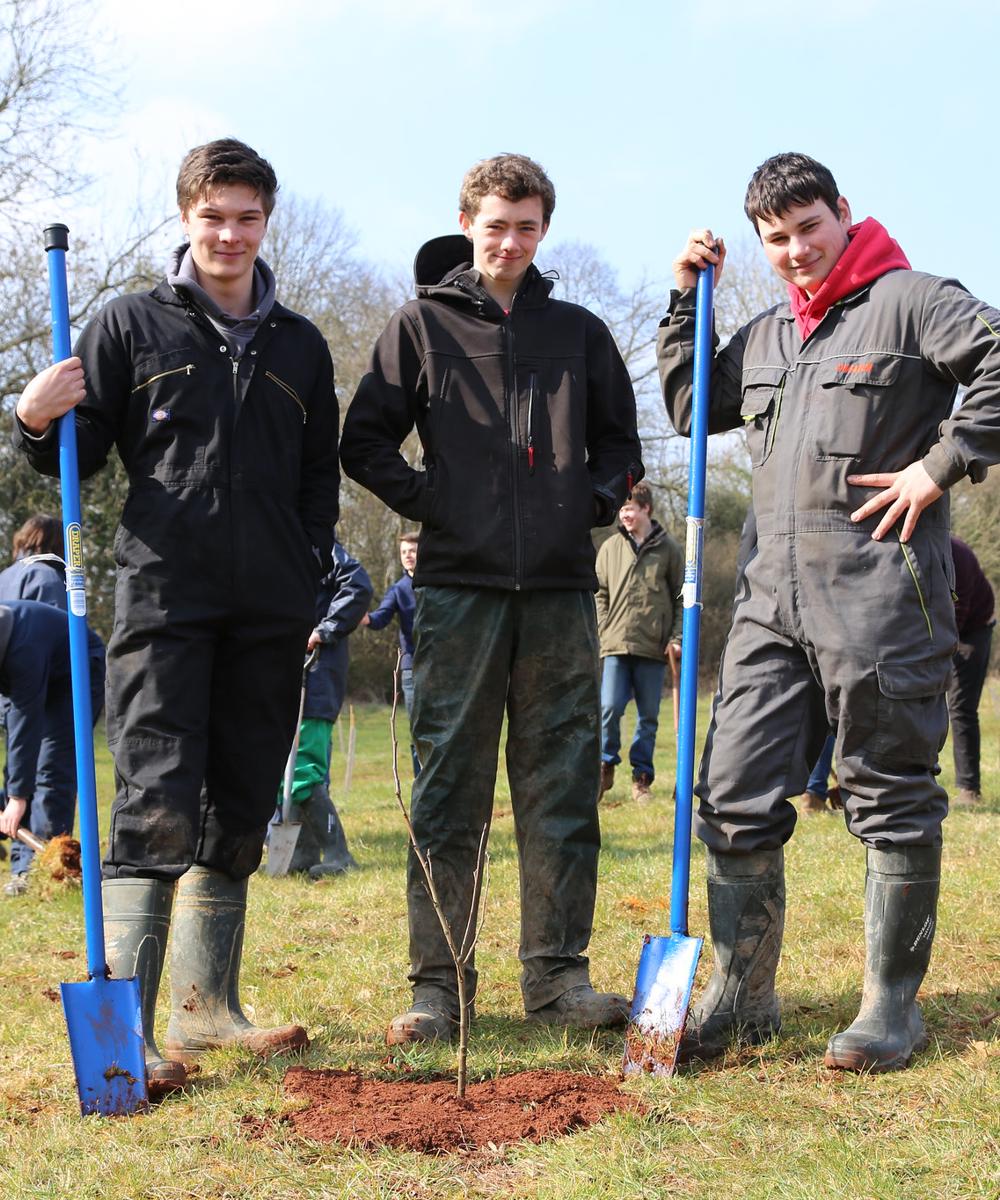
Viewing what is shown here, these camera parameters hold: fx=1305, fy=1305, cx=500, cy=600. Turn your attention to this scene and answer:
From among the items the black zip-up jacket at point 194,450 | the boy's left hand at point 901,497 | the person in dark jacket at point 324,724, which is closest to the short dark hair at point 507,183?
the black zip-up jacket at point 194,450

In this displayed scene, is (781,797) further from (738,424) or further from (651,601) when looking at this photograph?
(651,601)

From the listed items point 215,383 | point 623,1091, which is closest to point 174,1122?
point 623,1091

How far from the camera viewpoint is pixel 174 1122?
3.15 metres

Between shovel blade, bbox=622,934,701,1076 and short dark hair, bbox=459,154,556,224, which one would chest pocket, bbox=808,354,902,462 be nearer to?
short dark hair, bbox=459,154,556,224

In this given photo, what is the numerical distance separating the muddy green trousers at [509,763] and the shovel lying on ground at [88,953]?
949 millimetres

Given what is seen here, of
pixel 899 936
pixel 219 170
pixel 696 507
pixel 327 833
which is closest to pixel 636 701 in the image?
pixel 327 833

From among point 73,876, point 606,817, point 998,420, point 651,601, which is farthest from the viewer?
point 651,601

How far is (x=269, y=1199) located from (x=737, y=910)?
1.52 metres

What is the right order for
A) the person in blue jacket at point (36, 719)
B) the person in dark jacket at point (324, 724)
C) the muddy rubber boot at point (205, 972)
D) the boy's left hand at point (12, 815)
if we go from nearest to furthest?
the muddy rubber boot at point (205, 972) < the person in blue jacket at point (36, 719) < the boy's left hand at point (12, 815) < the person in dark jacket at point (324, 724)

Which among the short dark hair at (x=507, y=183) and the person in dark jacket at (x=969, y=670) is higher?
the short dark hair at (x=507, y=183)

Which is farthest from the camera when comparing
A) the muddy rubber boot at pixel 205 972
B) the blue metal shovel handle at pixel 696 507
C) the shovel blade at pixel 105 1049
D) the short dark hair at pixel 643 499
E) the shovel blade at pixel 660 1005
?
the short dark hair at pixel 643 499

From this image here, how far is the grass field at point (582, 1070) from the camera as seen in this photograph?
2760mm

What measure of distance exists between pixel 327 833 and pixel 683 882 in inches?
162

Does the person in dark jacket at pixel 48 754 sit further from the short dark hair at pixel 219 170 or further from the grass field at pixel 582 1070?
the short dark hair at pixel 219 170
